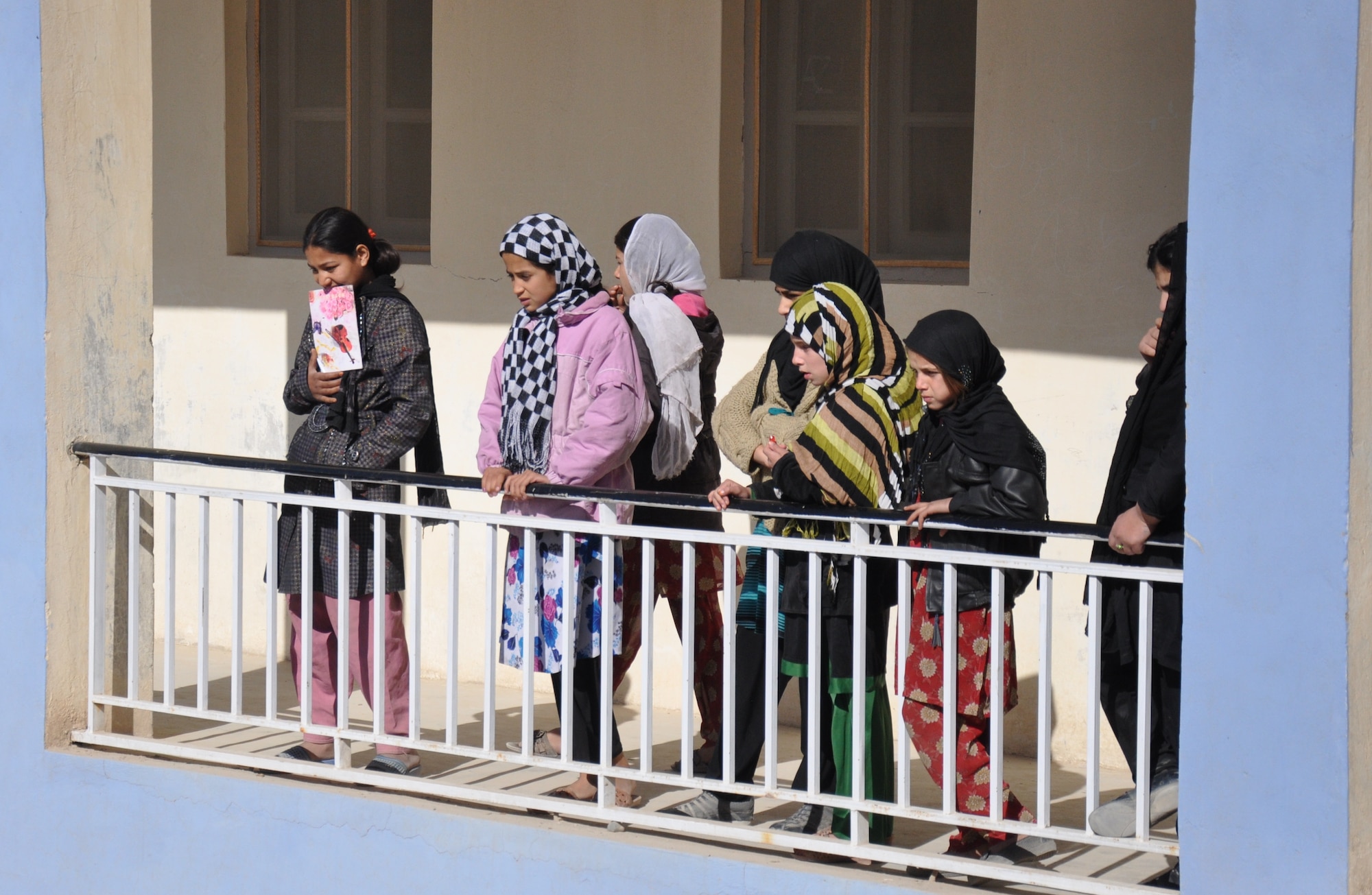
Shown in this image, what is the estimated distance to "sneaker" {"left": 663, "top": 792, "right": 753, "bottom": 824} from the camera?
450 cm

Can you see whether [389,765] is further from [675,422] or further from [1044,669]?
[1044,669]

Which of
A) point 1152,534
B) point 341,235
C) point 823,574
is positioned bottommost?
point 823,574

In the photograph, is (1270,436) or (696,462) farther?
(696,462)

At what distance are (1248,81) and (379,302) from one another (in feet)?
8.61

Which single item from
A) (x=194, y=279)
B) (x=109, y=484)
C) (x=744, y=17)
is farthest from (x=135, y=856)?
(x=744, y=17)

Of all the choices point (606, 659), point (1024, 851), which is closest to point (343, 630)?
point (606, 659)

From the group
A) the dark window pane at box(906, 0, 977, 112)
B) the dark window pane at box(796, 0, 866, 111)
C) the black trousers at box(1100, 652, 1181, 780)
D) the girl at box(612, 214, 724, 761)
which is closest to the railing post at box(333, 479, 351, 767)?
the girl at box(612, 214, 724, 761)

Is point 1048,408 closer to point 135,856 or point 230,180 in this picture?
point 135,856

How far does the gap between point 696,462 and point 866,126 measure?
1776mm

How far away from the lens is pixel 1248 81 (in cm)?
327

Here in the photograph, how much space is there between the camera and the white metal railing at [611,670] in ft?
12.1

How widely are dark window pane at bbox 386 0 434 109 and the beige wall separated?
0.31 m

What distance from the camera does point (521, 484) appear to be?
14.3 feet

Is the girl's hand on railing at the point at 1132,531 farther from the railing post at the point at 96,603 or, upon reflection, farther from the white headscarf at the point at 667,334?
the railing post at the point at 96,603
